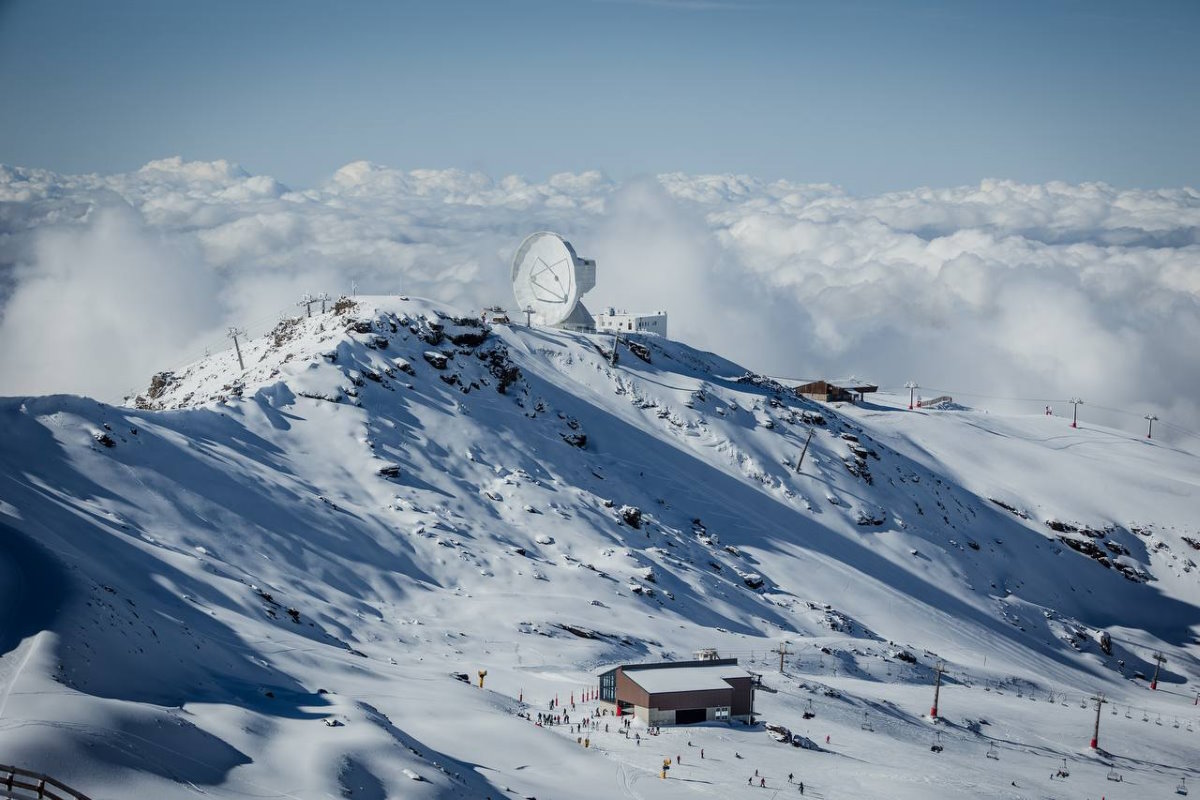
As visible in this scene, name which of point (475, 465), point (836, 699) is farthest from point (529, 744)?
point (475, 465)

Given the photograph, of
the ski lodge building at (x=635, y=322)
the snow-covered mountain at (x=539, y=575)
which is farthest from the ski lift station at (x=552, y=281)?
the ski lodge building at (x=635, y=322)

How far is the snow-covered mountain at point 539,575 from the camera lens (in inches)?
1800

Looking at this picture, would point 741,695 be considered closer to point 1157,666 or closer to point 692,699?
point 692,699

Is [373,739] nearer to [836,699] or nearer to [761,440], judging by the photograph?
[836,699]

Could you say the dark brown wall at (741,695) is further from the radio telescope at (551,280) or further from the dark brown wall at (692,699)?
the radio telescope at (551,280)

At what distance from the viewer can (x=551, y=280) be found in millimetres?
126625

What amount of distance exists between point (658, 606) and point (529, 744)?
107 ft

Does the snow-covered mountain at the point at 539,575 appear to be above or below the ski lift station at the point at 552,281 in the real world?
below

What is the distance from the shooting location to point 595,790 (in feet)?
163

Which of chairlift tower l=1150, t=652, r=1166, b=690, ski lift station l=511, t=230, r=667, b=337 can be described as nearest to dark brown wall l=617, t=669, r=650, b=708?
chairlift tower l=1150, t=652, r=1166, b=690

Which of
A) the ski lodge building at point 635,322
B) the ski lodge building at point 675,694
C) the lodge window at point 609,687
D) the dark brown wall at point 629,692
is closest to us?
the dark brown wall at point 629,692

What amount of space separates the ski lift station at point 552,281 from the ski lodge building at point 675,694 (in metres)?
64.6

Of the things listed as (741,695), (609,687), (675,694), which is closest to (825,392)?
(741,695)

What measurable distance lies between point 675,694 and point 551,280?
7092 cm
